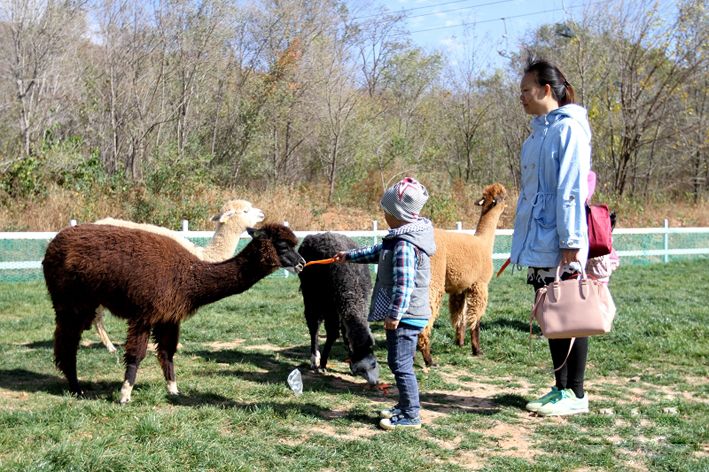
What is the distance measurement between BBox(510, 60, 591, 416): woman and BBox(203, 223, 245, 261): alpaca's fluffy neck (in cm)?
405

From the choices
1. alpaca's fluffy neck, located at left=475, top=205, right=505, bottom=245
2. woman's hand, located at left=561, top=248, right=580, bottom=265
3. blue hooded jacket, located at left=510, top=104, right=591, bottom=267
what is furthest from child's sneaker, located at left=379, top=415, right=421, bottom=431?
alpaca's fluffy neck, located at left=475, top=205, right=505, bottom=245

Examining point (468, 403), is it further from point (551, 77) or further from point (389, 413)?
point (551, 77)

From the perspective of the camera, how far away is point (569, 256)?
14.8ft

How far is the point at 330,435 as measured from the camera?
4504mm

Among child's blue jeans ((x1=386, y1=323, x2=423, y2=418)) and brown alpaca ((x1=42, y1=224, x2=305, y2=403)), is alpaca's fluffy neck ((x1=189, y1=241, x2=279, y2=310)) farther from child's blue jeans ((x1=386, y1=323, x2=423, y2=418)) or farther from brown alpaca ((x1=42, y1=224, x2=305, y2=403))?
child's blue jeans ((x1=386, y1=323, x2=423, y2=418))

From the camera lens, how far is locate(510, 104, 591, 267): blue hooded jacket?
4.47 meters

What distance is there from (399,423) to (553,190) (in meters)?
1.93

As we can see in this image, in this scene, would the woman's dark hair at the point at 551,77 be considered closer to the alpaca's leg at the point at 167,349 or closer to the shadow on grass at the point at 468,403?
the shadow on grass at the point at 468,403

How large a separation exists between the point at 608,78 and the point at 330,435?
25138 millimetres

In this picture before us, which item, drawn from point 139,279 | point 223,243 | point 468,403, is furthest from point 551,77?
point 223,243

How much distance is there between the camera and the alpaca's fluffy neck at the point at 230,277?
5414 mm

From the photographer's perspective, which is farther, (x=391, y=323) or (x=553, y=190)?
(x=553, y=190)

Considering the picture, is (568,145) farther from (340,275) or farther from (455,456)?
(340,275)

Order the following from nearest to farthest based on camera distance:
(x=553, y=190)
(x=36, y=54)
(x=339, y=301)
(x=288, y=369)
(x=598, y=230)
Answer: (x=553, y=190) < (x=598, y=230) < (x=339, y=301) < (x=288, y=369) < (x=36, y=54)
